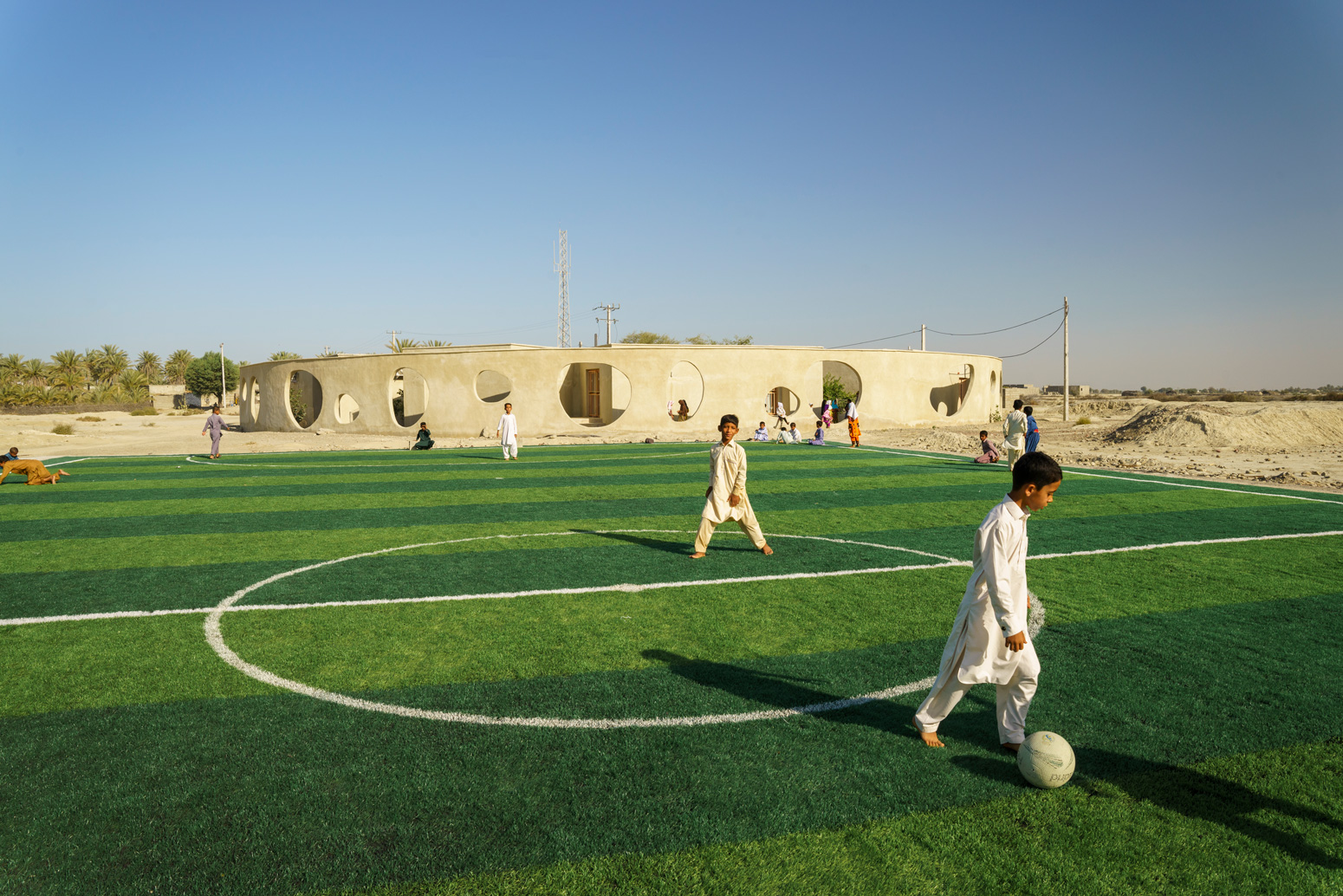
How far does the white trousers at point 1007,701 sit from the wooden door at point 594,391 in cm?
3787

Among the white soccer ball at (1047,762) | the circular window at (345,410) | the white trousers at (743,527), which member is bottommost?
the white soccer ball at (1047,762)

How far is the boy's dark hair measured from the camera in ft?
14.2

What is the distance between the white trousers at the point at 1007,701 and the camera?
14.5ft

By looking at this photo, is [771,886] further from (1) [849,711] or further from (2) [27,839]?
(2) [27,839]

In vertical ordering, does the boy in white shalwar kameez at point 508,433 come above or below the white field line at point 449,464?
above

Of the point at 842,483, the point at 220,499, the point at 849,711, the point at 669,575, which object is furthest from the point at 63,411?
the point at 849,711

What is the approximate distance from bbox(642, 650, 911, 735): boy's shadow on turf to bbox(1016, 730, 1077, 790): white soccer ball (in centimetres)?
79

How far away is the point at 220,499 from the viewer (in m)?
16.0

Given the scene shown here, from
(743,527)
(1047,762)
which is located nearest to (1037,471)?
(1047,762)

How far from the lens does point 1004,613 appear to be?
4.31 metres

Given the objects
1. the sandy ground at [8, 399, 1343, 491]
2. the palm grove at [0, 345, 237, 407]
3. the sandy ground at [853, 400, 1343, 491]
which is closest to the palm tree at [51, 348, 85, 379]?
the palm grove at [0, 345, 237, 407]

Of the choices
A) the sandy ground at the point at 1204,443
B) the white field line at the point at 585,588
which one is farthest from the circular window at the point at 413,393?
the white field line at the point at 585,588

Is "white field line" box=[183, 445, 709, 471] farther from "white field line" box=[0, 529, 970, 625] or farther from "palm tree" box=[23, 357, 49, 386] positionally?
"palm tree" box=[23, 357, 49, 386]

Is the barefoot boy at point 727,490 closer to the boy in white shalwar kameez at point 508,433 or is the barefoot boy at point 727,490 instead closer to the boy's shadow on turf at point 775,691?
the boy's shadow on turf at point 775,691
